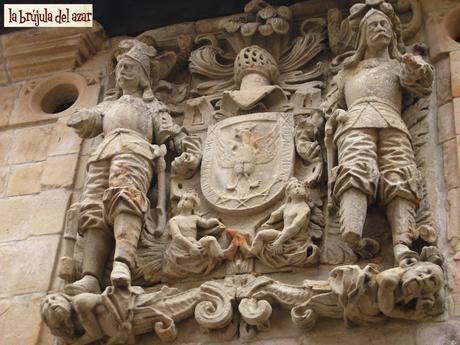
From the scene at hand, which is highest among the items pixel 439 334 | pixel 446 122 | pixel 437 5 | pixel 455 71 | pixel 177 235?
pixel 437 5

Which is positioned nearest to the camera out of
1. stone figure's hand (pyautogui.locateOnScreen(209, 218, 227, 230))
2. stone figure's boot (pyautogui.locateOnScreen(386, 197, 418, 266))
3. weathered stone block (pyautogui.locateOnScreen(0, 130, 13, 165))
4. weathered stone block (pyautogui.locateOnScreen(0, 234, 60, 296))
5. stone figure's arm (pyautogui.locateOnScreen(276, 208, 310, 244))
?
stone figure's boot (pyautogui.locateOnScreen(386, 197, 418, 266))

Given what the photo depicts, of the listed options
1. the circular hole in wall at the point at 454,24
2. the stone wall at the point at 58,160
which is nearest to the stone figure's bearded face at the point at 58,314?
the stone wall at the point at 58,160

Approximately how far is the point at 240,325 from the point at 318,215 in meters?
0.78

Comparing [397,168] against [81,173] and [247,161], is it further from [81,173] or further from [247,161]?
[81,173]

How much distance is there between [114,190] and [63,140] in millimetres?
1267

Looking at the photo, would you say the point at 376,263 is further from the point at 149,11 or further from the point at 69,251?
the point at 149,11

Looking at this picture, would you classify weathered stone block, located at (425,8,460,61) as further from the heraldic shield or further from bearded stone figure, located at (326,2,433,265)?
the heraldic shield

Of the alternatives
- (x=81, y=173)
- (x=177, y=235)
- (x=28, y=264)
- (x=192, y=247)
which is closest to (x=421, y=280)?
(x=192, y=247)

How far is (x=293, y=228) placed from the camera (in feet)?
16.3

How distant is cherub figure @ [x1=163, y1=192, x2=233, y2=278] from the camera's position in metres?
5.05

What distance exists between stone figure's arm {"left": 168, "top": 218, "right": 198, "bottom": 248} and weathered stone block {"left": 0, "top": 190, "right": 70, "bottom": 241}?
2.73 ft

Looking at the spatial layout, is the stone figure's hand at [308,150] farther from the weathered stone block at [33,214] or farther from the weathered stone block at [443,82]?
the weathered stone block at [33,214]

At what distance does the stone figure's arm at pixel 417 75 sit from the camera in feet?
17.1

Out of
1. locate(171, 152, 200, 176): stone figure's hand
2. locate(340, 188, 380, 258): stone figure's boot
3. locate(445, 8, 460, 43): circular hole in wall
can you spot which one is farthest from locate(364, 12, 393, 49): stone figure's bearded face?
locate(171, 152, 200, 176): stone figure's hand
